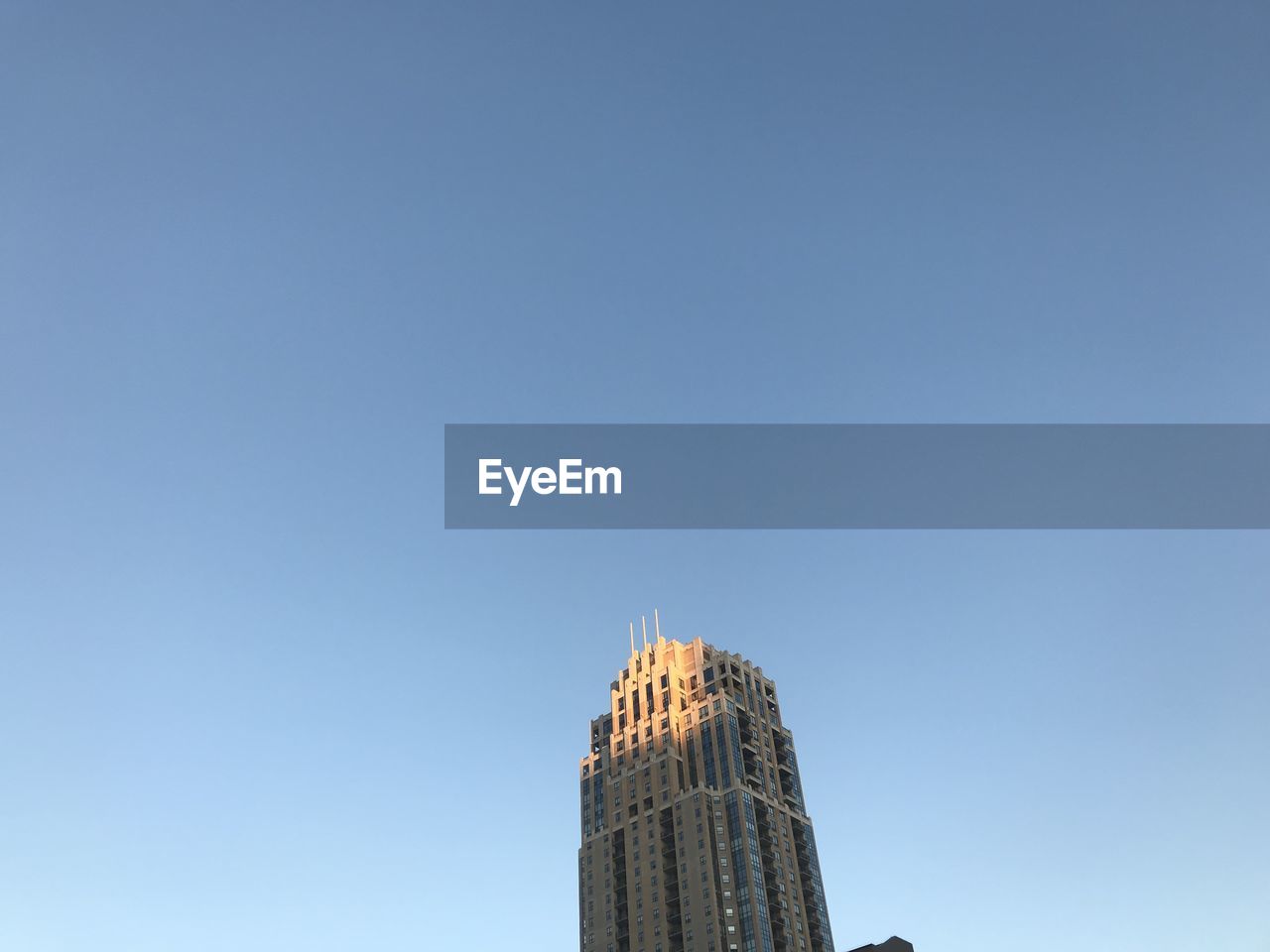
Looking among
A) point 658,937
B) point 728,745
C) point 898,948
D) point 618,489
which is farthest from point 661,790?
point 618,489

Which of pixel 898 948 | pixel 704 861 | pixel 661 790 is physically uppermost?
pixel 661 790

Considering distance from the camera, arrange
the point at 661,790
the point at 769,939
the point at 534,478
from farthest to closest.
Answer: the point at 661,790 < the point at 769,939 < the point at 534,478

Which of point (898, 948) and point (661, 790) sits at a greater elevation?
point (661, 790)

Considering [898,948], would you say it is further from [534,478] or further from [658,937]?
[534,478]

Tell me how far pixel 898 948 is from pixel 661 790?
4915cm

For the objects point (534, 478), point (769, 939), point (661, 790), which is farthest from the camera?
point (661, 790)

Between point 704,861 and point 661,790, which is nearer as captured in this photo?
point 704,861

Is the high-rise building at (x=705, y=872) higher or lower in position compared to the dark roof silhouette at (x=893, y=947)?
higher

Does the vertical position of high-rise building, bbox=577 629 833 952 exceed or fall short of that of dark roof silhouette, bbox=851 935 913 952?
it exceeds it

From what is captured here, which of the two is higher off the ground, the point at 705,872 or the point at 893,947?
the point at 705,872

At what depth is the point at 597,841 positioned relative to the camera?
199 metres

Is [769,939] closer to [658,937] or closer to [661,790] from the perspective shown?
[658,937]

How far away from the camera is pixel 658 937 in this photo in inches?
6988

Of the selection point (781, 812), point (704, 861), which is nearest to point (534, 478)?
point (704, 861)
